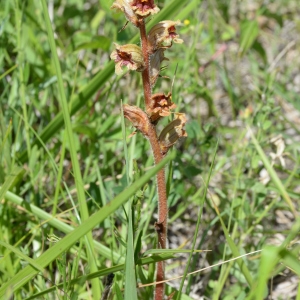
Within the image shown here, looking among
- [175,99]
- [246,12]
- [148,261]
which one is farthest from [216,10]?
[148,261]

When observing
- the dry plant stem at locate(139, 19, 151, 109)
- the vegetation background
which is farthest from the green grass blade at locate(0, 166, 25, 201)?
the dry plant stem at locate(139, 19, 151, 109)

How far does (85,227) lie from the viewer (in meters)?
1.62

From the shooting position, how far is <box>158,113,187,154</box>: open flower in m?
2.04

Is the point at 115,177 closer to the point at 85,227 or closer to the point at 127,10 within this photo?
the point at 127,10

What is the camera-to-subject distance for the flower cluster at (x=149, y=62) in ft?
6.34

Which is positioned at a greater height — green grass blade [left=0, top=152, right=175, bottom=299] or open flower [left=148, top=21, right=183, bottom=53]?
open flower [left=148, top=21, right=183, bottom=53]

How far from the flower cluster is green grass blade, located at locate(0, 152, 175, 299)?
17.5 inches

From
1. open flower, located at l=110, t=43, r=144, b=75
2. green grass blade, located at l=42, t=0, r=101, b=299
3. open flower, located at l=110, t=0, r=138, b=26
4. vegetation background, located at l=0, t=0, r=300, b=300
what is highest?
open flower, located at l=110, t=0, r=138, b=26

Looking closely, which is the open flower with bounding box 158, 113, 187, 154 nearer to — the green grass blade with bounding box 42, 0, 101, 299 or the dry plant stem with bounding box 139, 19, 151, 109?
the dry plant stem with bounding box 139, 19, 151, 109

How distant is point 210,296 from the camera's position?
2.73 meters

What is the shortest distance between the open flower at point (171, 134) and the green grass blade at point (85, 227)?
476 millimetres

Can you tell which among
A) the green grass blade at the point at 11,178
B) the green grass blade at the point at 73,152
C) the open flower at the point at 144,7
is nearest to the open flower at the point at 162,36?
the open flower at the point at 144,7

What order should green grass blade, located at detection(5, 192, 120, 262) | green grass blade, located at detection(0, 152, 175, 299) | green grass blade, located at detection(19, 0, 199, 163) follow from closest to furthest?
1. green grass blade, located at detection(0, 152, 175, 299)
2. green grass blade, located at detection(5, 192, 120, 262)
3. green grass blade, located at detection(19, 0, 199, 163)

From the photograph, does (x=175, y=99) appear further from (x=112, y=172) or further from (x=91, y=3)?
(x=91, y=3)
